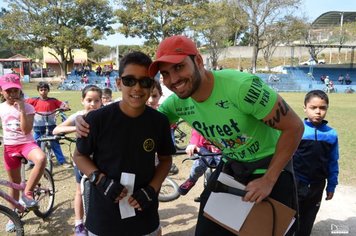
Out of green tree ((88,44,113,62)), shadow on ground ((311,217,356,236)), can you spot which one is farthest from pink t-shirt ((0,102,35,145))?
green tree ((88,44,113,62))

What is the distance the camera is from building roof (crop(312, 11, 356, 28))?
57.8 meters

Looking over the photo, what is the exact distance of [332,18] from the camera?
59688 millimetres

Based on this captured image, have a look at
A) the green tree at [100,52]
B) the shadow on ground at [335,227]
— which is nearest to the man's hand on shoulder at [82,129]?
the shadow on ground at [335,227]

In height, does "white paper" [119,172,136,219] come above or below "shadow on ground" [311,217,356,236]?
above

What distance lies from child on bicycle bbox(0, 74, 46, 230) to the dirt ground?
1.50 feet

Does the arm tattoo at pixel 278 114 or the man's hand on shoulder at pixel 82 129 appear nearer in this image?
the arm tattoo at pixel 278 114

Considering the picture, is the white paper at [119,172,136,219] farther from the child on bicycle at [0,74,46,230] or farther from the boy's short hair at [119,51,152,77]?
the child on bicycle at [0,74,46,230]

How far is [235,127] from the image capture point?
7.23ft

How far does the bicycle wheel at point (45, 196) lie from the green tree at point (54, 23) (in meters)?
35.7

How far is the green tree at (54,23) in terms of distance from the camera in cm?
3756

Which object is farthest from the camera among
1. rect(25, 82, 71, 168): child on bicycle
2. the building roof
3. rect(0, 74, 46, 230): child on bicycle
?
the building roof

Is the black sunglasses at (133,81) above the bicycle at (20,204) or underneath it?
above

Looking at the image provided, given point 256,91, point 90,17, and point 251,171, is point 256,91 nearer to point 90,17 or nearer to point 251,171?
point 251,171

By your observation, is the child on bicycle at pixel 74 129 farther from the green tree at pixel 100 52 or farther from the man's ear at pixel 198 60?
the green tree at pixel 100 52
